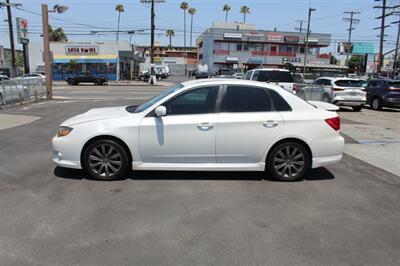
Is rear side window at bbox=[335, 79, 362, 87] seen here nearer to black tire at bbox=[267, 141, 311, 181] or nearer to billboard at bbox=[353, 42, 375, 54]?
black tire at bbox=[267, 141, 311, 181]

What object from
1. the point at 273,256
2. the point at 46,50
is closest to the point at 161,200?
the point at 273,256

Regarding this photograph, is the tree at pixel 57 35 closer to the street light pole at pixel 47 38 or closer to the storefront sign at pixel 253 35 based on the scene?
the storefront sign at pixel 253 35

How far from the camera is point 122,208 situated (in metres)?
4.62

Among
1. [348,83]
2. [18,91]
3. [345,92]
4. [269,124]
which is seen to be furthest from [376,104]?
[18,91]

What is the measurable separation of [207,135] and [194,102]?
1.90ft

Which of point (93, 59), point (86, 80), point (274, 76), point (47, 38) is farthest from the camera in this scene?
point (93, 59)

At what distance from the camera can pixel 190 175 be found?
238 inches

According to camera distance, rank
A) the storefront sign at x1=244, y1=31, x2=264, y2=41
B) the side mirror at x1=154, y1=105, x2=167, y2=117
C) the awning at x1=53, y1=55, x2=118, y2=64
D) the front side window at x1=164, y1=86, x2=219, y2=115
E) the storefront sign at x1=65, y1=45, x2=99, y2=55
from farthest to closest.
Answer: the storefront sign at x1=244, y1=31, x2=264, y2=41, the storefront sign at x1=65, y1=45, x2=99, y2=55, the awning at x1=53, y1=55, x2=118, y2=64, the front side window at x1=164, y1=86, x2=219, y2=115, the side mirror at x1=154, y1=105, x2=167, y2=117

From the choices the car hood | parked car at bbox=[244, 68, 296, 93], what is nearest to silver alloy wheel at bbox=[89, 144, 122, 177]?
the car hood

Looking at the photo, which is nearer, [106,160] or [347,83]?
[106,160]

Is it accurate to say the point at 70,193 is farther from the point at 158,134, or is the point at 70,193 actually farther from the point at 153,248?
the point at 153,248

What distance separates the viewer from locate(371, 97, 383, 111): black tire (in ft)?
62.3

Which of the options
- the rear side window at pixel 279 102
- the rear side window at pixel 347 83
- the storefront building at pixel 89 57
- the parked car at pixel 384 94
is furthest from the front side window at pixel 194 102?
the storefront building at pixel 89 57

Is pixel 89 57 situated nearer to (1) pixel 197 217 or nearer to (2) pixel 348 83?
(2) pixel 348 83
